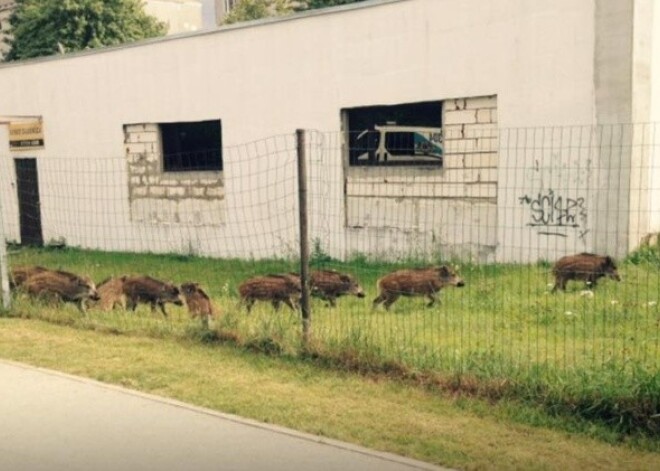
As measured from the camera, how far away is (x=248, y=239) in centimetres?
1622

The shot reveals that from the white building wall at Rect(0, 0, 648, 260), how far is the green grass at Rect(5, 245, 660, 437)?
245cm

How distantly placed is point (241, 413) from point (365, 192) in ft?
30.5

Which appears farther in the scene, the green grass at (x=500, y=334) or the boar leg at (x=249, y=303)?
the boar leg at (x=249, y=303)

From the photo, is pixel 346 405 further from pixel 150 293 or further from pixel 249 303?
pixel 150 293

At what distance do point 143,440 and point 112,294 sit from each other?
15.6 feet

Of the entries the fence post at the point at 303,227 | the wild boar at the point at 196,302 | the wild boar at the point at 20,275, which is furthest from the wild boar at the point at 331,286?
the wild boar at the point at 20,275

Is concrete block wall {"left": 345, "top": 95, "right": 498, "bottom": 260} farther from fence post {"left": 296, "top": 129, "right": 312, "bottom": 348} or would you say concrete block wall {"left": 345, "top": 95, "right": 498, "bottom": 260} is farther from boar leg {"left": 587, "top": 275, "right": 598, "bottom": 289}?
fence post {"left": 296, "top": 129, "right": 312, "bottom": 348}

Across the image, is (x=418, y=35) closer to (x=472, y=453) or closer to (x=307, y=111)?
(x=307, y=111)

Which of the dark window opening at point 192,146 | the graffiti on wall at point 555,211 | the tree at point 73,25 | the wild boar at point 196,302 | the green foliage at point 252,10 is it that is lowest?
the wild boar at point 196,302

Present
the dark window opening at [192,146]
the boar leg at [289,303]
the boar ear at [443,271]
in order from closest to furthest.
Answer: the boar leg at [289,303]
the boar ear at [443,271]
the dark window opening at [192,146]

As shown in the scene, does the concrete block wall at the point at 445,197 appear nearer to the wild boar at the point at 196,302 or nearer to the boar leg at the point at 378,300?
the boar leg at the point at 378,300

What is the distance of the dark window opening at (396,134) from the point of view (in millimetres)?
13609

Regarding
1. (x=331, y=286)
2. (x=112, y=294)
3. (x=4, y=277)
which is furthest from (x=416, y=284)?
(x=4, y=277)

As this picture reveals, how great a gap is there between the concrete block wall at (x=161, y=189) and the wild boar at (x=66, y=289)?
7163 mm
